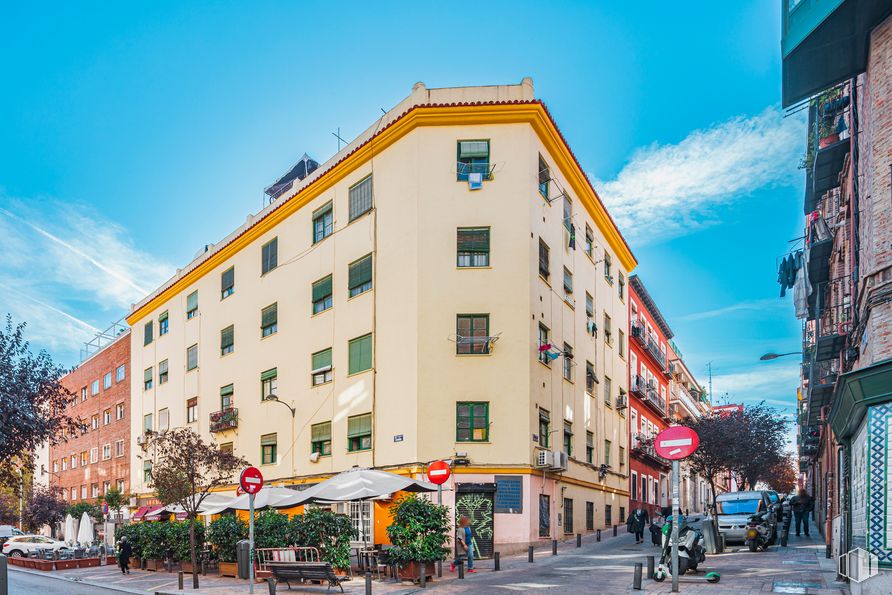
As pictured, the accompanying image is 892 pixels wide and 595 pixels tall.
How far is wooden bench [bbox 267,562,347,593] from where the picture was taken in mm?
16281

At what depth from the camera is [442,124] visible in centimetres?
2648

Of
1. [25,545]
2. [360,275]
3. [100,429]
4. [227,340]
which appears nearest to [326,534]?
[360,275]

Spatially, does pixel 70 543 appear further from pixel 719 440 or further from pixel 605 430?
pixel 719 440

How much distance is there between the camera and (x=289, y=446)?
102 feet

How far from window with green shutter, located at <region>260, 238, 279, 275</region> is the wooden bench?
18508 mm

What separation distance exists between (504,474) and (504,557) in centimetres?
259

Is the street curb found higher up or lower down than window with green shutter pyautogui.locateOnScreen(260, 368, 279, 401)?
lower down

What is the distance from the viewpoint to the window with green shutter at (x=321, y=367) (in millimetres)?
29344

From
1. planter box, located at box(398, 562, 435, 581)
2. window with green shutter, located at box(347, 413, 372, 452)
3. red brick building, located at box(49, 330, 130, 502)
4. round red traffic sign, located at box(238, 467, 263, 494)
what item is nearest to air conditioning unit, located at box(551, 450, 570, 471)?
window with green shutter, located at box(347, 413, 372, 452)

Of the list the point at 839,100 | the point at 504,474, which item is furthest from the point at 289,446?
the point at 839,100

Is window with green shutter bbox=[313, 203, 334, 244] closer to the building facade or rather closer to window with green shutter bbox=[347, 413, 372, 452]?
window with green shutter bbox=[347, 413, 372, 452]

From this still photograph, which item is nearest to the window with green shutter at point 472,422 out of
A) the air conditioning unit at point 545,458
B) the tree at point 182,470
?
the air conditioning unit at point 545,458

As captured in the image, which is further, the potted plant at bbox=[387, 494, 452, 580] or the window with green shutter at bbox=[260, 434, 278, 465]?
the window with green shutter at bbox=[260, 434, 278, 465]

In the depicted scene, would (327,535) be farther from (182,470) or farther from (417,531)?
(182,470)
